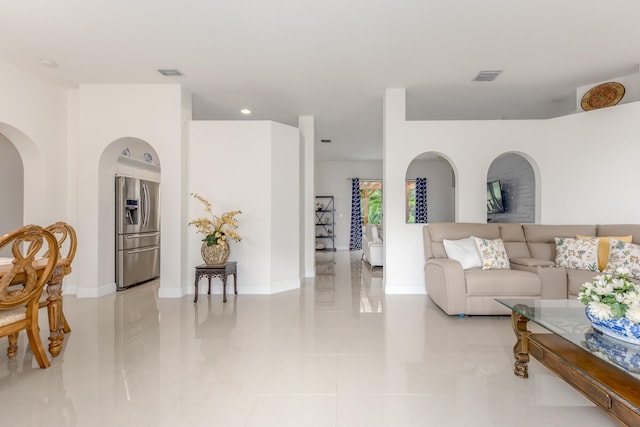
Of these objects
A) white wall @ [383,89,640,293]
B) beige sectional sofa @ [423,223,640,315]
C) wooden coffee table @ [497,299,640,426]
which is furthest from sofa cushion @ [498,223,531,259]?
wooden coffee table @ [497,299,640,426]

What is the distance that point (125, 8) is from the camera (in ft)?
8.65

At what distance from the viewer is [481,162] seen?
14.4 ft

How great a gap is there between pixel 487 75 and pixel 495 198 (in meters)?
3.69

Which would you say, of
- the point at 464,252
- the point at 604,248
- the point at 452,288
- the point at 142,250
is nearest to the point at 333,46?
the point at 464,252

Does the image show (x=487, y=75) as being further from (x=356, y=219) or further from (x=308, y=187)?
(x=356, y=219)

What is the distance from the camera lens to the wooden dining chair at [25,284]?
1.92m

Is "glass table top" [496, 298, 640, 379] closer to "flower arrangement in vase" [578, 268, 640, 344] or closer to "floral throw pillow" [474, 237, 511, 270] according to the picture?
"flower arrangement in vase" [578, 268, 640, 344]

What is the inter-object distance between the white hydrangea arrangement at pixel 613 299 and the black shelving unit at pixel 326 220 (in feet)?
26.7

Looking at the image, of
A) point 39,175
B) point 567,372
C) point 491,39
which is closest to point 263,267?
point 39,175

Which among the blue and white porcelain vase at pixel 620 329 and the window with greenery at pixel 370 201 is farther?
the window with greenery at pixel 370 201

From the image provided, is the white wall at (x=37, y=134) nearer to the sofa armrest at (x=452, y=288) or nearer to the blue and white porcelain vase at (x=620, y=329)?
the sofa armrest at (x=452, y=288)

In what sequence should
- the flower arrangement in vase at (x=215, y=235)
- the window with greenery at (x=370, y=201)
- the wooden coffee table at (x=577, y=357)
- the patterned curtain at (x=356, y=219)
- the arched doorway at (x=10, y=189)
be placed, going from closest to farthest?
the wooden coffee table at (x=577, y=357) → the flower arrangement in vase at (x=215, y=235) → the arched doorway at (x=10, y=189) → the patterned curtain at (x=356, y=219) → the window with greenery at (x=370, y=201)

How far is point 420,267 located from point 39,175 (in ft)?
17.4

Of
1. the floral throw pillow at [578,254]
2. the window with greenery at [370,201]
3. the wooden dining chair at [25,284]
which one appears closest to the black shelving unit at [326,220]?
the window with greenery at [370,201]
